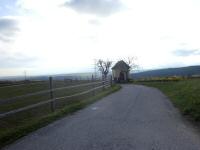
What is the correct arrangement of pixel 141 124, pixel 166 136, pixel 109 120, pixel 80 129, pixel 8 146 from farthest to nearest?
pixel 109 120 < pixel 141 124 < pixel 80 129 < pixel 166 136 < pixel 8 146

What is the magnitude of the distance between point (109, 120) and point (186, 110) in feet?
11.7

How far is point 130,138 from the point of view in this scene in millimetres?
6113

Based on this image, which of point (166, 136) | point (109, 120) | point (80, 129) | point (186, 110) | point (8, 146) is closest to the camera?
point (8, 146)

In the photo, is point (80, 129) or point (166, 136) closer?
point (166, 136)

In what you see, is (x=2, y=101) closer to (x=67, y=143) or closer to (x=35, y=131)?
(x=35, y=131)

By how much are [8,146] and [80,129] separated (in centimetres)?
198

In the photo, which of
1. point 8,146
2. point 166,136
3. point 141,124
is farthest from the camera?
point 141,124

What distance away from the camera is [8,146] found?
5758 millimetres

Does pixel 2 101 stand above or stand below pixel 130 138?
above

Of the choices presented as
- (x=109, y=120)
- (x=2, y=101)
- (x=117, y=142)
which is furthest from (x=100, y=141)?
(x=2, y=101)

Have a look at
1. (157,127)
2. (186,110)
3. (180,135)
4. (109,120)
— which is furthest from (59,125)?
(186,110)

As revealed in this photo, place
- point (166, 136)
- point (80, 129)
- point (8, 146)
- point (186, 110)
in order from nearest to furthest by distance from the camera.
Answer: point (8, 146), point (166, 136), point (80, 129), point (186, 110)

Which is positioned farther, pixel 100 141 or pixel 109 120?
pixel 109 120

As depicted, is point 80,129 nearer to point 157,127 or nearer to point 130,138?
point 130,138
